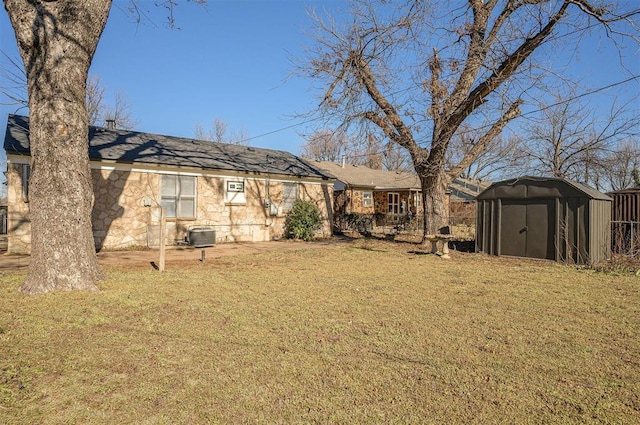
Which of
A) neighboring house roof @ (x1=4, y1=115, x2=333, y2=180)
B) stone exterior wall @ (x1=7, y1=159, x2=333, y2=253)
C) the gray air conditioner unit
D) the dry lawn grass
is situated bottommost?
the dry lawn grass

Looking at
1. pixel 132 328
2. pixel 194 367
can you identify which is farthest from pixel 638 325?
pixel 132 328

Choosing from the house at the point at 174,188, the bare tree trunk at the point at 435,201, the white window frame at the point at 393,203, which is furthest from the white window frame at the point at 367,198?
the bare tree trunk at the point at 435,201

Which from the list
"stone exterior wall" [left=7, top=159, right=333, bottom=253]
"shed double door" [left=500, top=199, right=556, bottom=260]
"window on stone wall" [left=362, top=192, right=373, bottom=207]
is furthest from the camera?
"window on stone wall" [left=362, top=192, right=373, bottom=207]

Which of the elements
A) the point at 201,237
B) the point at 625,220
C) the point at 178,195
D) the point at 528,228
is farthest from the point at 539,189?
the point at 178,195

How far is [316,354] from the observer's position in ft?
12.2

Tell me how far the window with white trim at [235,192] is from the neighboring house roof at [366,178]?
9.23 m

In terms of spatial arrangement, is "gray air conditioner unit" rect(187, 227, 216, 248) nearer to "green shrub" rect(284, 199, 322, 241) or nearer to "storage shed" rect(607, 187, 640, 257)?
"green shrub" rect(284, 199, 322, 241)

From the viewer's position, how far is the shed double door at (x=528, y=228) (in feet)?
35.2

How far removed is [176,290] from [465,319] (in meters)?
4.32

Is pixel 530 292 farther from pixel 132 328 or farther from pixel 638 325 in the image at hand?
pixel 132 328

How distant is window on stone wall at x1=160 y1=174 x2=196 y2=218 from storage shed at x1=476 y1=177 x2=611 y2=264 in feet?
30.4

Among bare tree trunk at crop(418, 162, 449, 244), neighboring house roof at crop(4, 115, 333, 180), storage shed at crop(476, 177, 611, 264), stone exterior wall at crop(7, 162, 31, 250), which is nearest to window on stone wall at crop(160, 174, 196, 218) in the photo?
neighboring house roof at crop(4, 115, 333, 180)

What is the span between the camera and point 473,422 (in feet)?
8.46

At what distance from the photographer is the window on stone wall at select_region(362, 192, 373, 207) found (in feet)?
83.9
